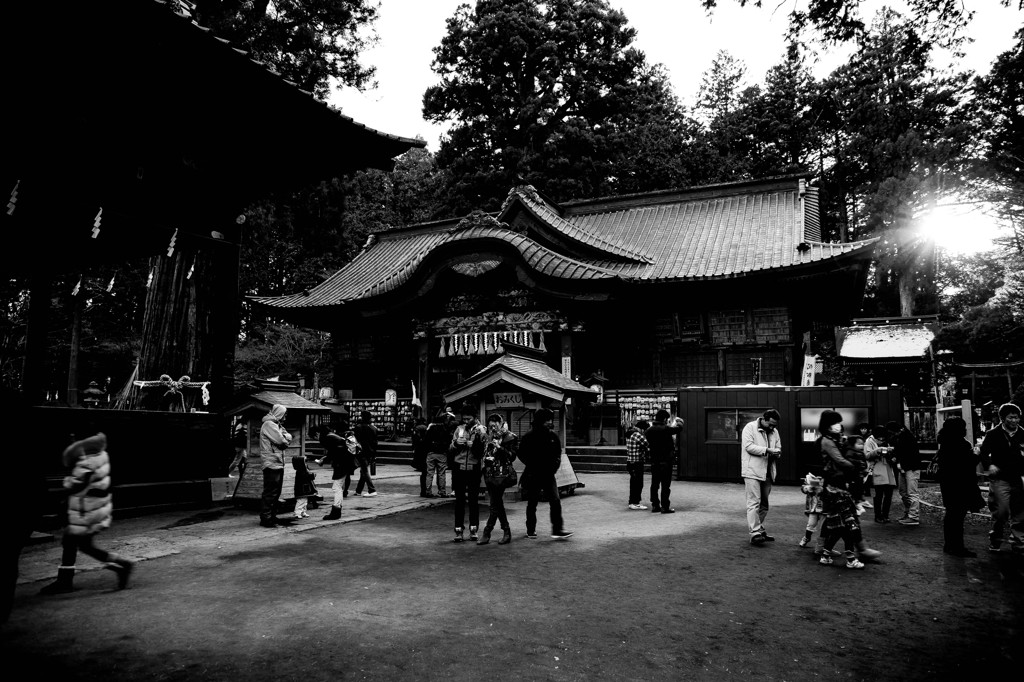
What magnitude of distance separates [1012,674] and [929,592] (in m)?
1.98

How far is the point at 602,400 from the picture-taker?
19438mm

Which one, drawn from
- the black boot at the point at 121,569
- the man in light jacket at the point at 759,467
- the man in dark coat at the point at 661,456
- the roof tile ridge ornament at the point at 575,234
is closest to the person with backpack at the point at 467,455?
the man in dark coat at the point at 661,456

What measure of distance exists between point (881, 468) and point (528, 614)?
700 cm

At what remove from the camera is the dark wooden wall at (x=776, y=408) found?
13531 millimetres

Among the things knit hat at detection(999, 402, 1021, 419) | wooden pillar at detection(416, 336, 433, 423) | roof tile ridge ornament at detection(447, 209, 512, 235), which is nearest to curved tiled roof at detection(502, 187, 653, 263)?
roof tile ridge ornament at detection(447, 209, 512, 235)

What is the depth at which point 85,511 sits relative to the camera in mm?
5480

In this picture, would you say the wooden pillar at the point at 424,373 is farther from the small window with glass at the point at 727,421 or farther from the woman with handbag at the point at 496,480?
the woman with handbag at the point at 496,480

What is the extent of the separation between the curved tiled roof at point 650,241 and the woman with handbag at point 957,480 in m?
11.1

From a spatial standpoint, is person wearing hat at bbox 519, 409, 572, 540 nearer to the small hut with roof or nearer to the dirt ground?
the dirt ground

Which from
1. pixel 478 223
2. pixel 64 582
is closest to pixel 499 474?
pixel 64 582

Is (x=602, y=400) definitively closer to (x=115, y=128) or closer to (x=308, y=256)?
(x=115, y=128)

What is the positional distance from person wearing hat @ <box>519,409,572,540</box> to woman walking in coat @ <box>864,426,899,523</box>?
4.80m

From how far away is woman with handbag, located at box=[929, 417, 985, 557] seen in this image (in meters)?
7.32

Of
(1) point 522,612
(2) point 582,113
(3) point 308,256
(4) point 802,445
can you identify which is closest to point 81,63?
(1) point 522,612
